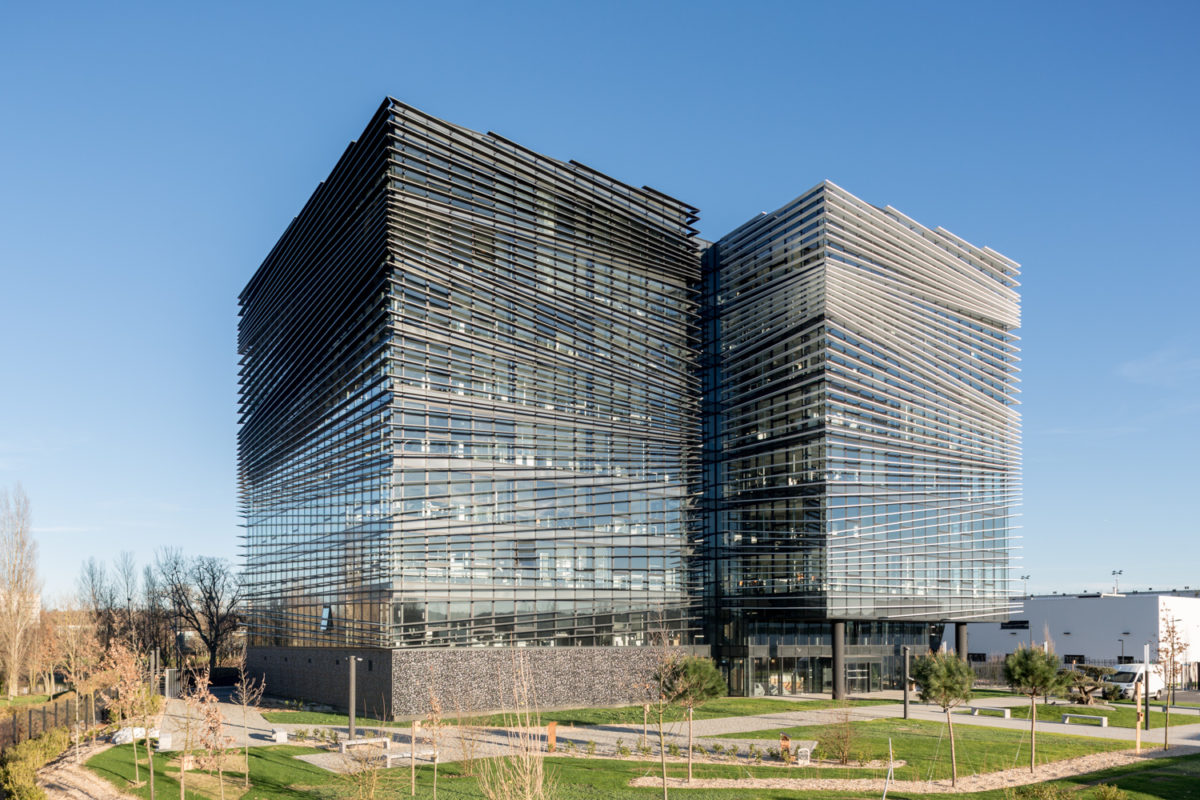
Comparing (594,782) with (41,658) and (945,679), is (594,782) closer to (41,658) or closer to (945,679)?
(945,679)

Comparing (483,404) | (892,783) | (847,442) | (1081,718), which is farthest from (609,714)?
(1081,718)

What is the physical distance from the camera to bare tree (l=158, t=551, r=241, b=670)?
86938 millimetres

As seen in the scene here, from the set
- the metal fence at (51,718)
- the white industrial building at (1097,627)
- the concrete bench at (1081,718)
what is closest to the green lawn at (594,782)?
the metal fence at (51,718)

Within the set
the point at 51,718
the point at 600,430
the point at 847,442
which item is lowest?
the point at 51,718

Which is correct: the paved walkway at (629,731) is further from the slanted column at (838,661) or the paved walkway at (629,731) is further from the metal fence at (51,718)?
the slanted column at (838,661)

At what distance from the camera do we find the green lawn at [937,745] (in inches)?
1227

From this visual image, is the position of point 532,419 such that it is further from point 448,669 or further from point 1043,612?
point 1043,612

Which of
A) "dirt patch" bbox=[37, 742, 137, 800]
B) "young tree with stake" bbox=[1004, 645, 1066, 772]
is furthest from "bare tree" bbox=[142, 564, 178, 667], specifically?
"young tree with stake" bbox=[1004, 645, 1066, 772]

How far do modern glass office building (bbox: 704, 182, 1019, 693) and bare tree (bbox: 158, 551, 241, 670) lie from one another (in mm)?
50212

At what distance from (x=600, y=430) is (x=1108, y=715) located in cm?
3229

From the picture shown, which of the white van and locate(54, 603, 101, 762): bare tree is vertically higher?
locate(54, 603, 101, 762): bare tree

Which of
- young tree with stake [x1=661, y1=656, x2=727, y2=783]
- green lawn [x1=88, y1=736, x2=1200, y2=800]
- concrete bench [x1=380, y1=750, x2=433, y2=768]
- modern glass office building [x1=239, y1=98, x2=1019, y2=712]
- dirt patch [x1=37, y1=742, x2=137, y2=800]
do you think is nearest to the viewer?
green lawn [x1=88, y1=736, x2=1200, y2=800]

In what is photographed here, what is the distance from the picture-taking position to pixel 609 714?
46.9m

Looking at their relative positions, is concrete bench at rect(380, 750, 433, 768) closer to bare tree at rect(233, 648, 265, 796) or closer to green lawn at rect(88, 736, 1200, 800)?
green lawn at rect(88, 736, 1200, 800)
